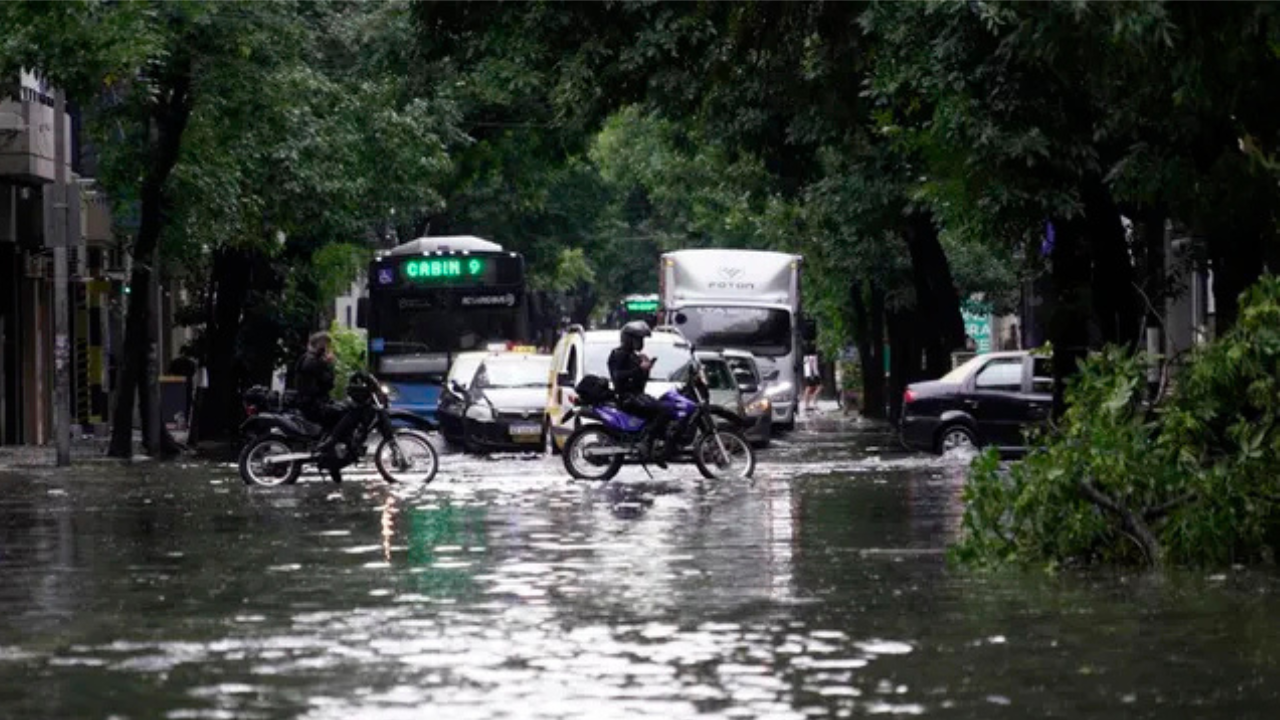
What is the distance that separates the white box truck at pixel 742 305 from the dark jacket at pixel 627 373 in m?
21.8

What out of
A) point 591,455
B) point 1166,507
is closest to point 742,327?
point 591,455

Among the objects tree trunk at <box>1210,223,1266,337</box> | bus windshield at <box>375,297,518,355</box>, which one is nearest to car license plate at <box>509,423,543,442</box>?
bus windshield at <box>375,297,518,355</box>

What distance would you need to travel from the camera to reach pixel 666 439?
1215 inches

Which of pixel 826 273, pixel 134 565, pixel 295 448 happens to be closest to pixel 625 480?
pixel 295 448

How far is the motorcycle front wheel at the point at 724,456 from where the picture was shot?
30656mm

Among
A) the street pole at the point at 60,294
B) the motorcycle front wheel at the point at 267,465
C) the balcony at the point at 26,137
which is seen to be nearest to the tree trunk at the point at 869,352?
the balcony at the point at 26,137

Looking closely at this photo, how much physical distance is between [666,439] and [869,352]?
43.2 meters

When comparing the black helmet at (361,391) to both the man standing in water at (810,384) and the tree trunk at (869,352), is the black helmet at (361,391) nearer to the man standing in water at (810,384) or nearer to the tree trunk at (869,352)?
the tree trunk at (869,352)

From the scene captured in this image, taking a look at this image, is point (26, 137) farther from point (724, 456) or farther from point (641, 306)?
point (641, 306)

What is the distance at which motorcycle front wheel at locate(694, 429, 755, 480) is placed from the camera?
3066 centimetres

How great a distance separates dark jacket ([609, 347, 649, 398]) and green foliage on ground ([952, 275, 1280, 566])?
14.0 m

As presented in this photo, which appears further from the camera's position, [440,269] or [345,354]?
[345,354]

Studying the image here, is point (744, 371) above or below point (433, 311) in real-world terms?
below

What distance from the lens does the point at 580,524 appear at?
22328 mm
